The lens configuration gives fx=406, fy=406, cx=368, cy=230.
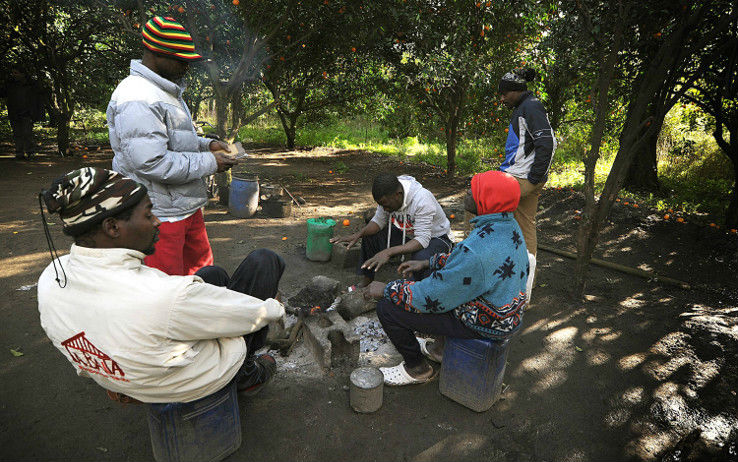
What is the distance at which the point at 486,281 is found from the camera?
2365 mm

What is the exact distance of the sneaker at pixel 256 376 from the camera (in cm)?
241

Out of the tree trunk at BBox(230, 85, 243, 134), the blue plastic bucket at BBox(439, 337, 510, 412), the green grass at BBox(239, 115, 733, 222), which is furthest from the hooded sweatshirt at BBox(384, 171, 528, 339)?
the green grass at BBox(239, 115, 733, 222)

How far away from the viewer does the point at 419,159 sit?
12.6 metres

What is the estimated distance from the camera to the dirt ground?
2439 mm

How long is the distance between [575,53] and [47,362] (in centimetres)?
740

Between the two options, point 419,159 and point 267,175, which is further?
point 419,159

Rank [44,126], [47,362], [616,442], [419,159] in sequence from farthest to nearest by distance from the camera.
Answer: [44,126] < [419,159] < [47,362] < [616,442]

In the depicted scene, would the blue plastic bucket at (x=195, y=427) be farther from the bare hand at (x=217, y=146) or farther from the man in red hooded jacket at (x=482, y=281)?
the bare hand at (x=217, y=146)

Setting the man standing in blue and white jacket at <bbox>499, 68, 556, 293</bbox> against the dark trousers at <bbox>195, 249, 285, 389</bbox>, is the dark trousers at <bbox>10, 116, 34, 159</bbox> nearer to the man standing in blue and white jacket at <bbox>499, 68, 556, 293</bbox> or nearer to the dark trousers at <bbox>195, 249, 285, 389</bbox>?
the dark trousers at <bbox>195, 249, 285, 389</bbox>

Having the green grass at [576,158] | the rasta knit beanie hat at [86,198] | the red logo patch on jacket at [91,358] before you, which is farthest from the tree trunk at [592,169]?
the green grass at [576,158]

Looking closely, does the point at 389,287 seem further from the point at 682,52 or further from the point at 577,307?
the point at 682,52

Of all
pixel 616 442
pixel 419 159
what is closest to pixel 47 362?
pixel 616 442

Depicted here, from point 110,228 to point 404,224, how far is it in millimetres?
2663

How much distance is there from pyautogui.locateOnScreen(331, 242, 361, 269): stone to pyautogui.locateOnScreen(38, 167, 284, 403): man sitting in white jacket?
117 inches
